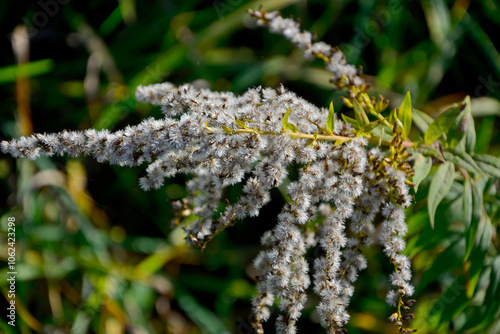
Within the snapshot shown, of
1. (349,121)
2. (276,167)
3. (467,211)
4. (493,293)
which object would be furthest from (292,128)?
(493,293)

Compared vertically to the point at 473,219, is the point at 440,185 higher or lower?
higher

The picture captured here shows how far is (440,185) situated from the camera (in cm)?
193

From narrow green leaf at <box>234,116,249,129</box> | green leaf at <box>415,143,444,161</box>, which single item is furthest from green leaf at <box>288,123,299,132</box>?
green leaf at <box>415,143,444,161</box>

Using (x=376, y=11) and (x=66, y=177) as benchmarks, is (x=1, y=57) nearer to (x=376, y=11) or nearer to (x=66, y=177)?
(x=66, y=177)

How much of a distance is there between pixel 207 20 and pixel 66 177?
2174 mm

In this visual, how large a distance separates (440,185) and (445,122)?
32cm

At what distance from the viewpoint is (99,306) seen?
3373 millimetres

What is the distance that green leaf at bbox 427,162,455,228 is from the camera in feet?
6.16

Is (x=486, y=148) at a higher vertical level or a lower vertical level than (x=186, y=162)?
lower

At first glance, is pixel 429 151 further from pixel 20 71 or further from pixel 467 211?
pixel 20 71

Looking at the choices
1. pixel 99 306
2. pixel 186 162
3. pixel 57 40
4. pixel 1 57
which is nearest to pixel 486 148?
pixel 186 162

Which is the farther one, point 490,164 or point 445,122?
point 490,164

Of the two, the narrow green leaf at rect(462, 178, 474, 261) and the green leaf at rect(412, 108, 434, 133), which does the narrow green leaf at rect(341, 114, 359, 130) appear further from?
the narrow green leaf at rect(462, 178, 474, 261)

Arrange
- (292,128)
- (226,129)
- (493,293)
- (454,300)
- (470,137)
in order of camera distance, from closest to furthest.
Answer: (226,129)
(292,128)
(470,137)
(493,293)
(454,300)
